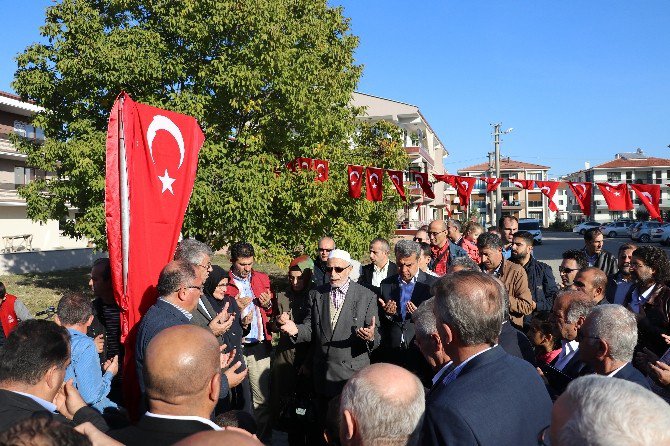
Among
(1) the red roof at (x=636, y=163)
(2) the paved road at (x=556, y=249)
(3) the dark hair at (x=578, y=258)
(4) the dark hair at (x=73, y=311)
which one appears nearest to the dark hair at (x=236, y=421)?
(4) the dark hair at (x=73, y=311)

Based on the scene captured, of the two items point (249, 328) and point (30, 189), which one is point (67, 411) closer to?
point (249, 328)

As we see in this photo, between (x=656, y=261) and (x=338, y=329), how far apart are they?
2929mm

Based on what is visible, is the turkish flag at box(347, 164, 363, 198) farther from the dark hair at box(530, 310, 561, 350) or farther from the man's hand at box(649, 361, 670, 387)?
the man's hand at box(649, 361, 670, 387)

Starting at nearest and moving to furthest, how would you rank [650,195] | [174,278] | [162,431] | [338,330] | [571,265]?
1. [162,431]
2. [174,278]
3. [338,330]
4. [571,265]
5. [650,195]

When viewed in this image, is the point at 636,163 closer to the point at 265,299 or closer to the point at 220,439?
the point at 265,299

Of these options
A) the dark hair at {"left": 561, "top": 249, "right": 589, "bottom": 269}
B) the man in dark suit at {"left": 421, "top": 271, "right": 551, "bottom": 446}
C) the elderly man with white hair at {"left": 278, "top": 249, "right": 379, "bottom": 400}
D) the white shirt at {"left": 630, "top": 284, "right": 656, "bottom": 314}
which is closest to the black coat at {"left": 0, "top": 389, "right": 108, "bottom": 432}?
the man in dark suit at {"left": 421, "top": 271, "right": 551, "bottom": 446}

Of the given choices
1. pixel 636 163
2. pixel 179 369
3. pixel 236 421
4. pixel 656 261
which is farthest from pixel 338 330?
pixel 636 163

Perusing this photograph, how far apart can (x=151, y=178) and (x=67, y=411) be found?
5.45 feet

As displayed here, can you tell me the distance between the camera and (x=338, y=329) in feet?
16.2

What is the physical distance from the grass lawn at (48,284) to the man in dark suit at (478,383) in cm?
1422

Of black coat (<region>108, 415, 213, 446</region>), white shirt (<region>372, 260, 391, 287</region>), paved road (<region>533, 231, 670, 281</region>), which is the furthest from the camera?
paved road (<region>533, 231, 670, 281</region>)

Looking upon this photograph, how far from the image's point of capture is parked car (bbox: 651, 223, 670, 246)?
42375mm

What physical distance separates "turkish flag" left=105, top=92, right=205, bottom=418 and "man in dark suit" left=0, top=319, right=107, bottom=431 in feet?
3.28

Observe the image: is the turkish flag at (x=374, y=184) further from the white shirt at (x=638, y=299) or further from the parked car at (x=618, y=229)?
the parked car at (x=618, y=229)
